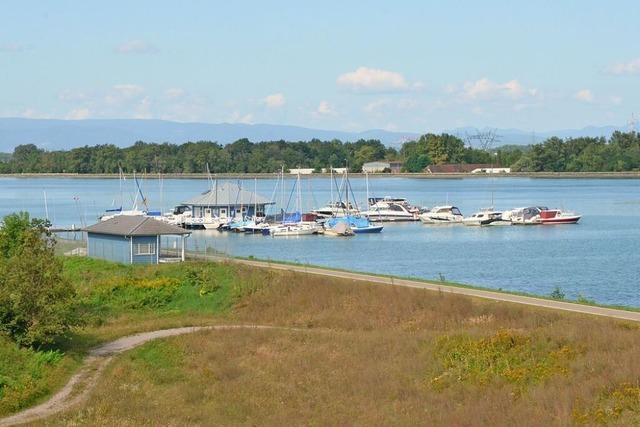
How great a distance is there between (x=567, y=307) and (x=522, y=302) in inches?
65.3

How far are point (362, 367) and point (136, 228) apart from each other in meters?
22.3

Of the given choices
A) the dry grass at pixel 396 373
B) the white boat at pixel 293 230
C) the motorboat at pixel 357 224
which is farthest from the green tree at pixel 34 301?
the motorboat at pixel 357 224

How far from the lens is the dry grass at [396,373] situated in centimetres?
2401

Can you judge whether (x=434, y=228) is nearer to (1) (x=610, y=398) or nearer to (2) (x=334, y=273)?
(2) (x=334, y=273)

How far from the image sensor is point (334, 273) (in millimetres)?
44531

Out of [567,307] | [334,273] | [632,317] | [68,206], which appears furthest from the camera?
[68,206]

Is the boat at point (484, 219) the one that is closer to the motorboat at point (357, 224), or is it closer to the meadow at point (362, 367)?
the motorboat at point (357, 224)

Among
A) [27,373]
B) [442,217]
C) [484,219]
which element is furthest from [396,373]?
[442,217]

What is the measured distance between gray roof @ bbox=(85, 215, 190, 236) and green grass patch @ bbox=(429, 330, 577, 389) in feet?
→ 74.2

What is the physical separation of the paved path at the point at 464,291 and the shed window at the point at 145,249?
2977 mm

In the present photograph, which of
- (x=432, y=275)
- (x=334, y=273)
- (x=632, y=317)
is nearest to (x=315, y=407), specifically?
(x=632, y=317)

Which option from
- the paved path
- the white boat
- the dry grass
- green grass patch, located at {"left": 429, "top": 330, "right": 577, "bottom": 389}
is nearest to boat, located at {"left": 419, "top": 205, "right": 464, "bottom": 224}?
the white boat

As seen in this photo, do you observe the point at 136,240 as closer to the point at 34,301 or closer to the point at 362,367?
the point at 34,301

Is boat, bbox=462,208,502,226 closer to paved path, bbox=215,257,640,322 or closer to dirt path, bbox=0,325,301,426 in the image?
paved path, bbox=215,257,640,322
